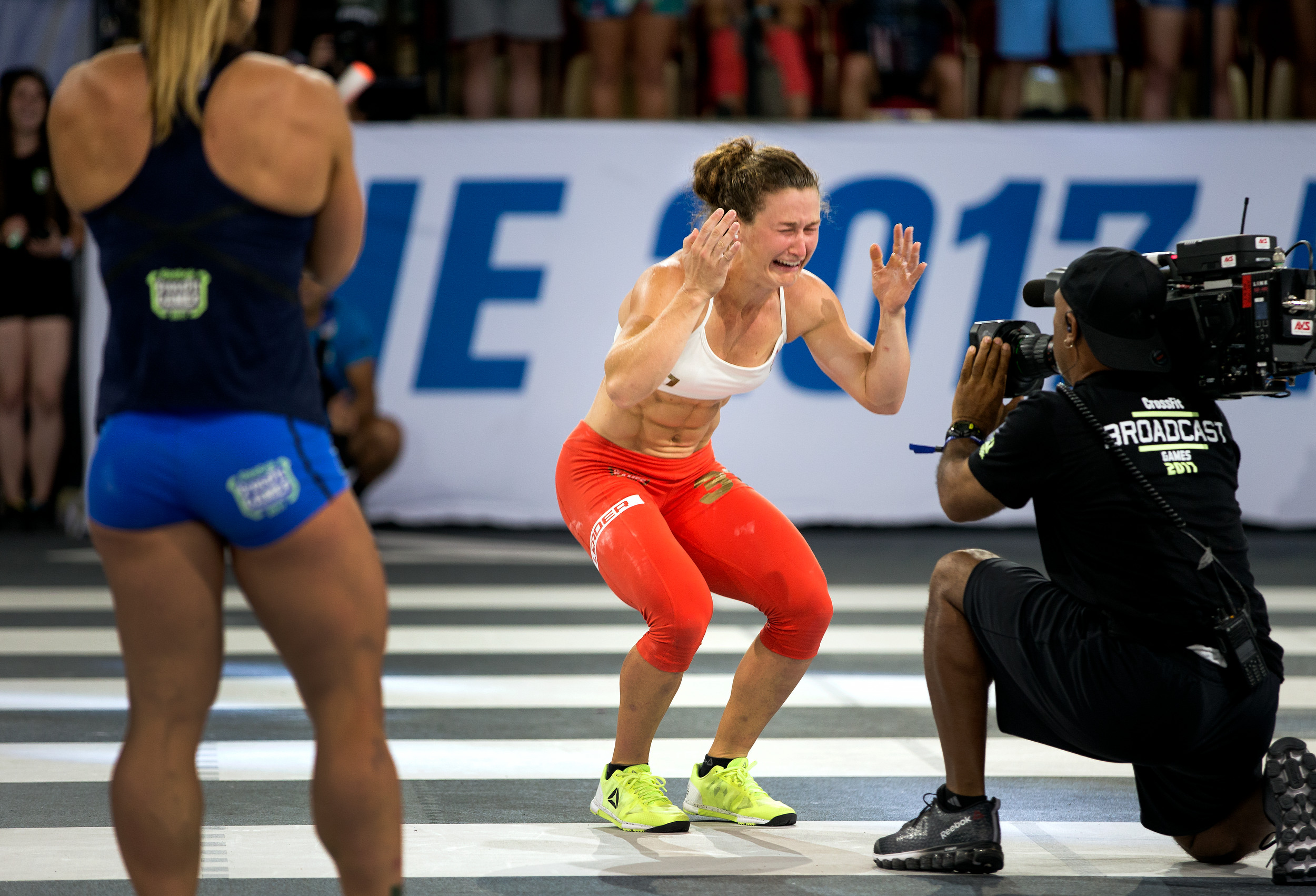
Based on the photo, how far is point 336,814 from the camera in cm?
243

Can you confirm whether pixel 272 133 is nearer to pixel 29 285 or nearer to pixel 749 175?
pixel 749 175

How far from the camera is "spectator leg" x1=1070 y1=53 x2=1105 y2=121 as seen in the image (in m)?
10.0

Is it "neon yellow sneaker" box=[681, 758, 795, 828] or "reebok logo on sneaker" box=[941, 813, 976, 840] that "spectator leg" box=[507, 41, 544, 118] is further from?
"reebok logo on sneaker" box=[941, 813, 976, 840]

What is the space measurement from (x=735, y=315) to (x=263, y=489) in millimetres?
2020

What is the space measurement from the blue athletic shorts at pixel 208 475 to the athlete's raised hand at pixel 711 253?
154 centimetres

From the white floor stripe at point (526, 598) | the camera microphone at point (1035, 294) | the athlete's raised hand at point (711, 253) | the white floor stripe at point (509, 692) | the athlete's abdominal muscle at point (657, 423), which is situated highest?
the athlete's raised hand at point (711, 253)

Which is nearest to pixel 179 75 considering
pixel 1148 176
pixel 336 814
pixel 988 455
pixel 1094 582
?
pixel 336 814

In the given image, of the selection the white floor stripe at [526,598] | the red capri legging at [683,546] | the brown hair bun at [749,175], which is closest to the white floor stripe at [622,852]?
the red capri legging at [683,546]

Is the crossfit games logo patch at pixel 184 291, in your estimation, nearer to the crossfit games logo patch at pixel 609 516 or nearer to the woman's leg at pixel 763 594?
the crossfit games logo patch at pixel 609 516

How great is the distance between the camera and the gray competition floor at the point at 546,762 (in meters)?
3.37

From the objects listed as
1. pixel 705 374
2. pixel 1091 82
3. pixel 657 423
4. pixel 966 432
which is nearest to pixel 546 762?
pixel 657 423

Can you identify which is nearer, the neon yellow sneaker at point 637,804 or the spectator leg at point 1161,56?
the neon yellow sneaker at point 637,804

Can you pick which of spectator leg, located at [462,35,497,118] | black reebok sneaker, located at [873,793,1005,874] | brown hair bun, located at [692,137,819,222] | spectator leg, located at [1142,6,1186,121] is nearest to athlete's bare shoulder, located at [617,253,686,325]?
brown hair bun, located at [692,137,819,222]

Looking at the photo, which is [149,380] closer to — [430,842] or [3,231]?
[430,842]
